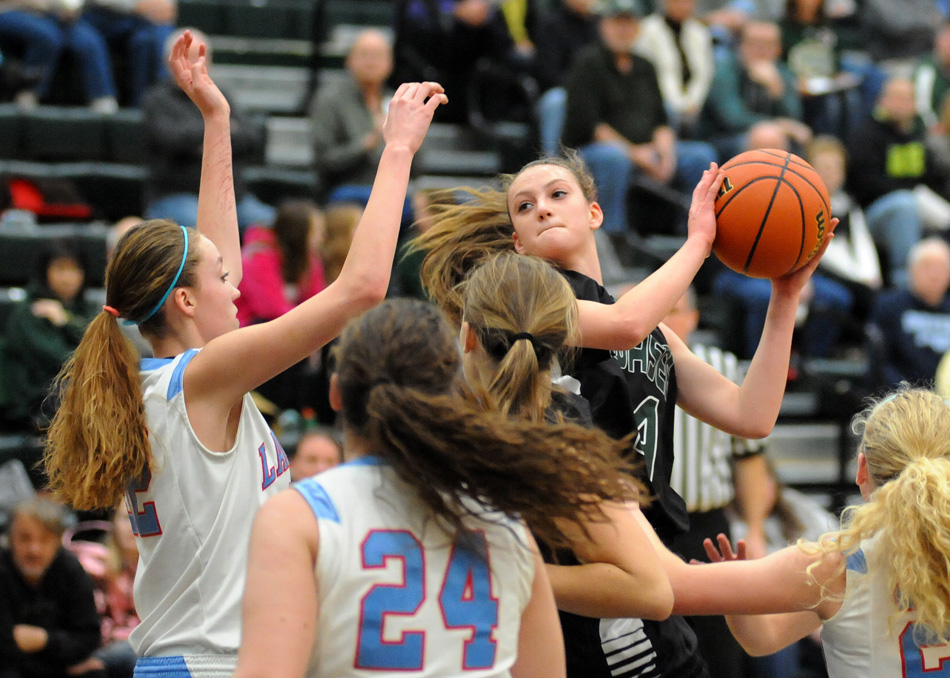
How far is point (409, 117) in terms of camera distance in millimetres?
2572

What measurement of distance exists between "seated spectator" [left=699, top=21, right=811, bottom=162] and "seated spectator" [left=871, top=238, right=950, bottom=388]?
1689 millimetres

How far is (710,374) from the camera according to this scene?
10.2 feet

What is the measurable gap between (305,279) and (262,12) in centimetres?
431

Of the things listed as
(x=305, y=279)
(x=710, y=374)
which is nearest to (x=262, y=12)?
(x=305, y=279)

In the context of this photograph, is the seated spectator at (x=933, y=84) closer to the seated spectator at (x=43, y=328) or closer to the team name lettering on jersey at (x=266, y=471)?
the seated spectator at (x=43, y=328)

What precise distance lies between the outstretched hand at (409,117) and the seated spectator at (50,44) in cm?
658

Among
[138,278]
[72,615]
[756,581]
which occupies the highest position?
[138,278]

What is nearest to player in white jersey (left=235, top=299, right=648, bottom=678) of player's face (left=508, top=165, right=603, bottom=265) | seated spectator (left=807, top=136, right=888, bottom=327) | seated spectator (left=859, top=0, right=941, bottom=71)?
player's face (left=508, top=165, right=603, bottom=265)

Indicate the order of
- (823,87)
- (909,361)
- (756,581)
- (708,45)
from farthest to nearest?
(823,87)
(708,45)
(909,361)
(756,581)

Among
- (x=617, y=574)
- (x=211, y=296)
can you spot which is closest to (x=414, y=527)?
(x=617, y=574)

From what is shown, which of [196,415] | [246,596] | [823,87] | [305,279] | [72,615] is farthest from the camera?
[823,87]

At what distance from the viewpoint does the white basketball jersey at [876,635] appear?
2.34m

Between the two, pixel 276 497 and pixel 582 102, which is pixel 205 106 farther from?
pixel 582 102

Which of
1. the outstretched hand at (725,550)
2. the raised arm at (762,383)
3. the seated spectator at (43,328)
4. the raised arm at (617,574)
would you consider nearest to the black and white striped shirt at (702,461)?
the raised arm at (762,383)
